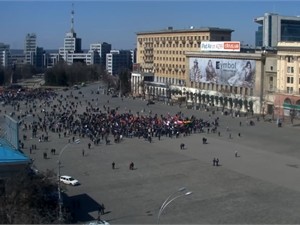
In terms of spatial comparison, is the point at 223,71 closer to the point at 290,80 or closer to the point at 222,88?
the point at 222,88

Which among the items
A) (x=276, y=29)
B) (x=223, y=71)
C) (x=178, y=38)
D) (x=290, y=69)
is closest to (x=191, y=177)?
(x=290, y=69)

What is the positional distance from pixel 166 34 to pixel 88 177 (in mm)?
60501

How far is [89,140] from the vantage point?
134ft

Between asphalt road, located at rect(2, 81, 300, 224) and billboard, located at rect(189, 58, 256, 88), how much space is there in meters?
15.1

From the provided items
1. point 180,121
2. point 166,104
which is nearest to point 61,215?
point 180,121

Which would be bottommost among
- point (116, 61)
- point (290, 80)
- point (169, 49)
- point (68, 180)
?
point (68, 180)

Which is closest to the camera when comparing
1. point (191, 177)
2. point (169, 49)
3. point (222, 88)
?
point (191, 177)

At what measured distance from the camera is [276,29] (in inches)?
3536

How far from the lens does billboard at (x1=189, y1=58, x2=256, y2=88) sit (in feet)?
193

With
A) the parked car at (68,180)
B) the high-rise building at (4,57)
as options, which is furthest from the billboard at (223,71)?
the high-rise building at (4,57)

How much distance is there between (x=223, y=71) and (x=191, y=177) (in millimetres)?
37387

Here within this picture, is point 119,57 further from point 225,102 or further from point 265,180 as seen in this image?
point 265,180

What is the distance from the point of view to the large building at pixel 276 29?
271 feet

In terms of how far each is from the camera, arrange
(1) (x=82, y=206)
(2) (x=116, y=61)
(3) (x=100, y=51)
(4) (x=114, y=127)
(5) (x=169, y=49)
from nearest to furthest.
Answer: (1) (x=82, y=206) < (4) (x=114, y=127) < (5) (x=169, y=49) < (2) (x=116, y=61) < (3) (x=100, y=51)
